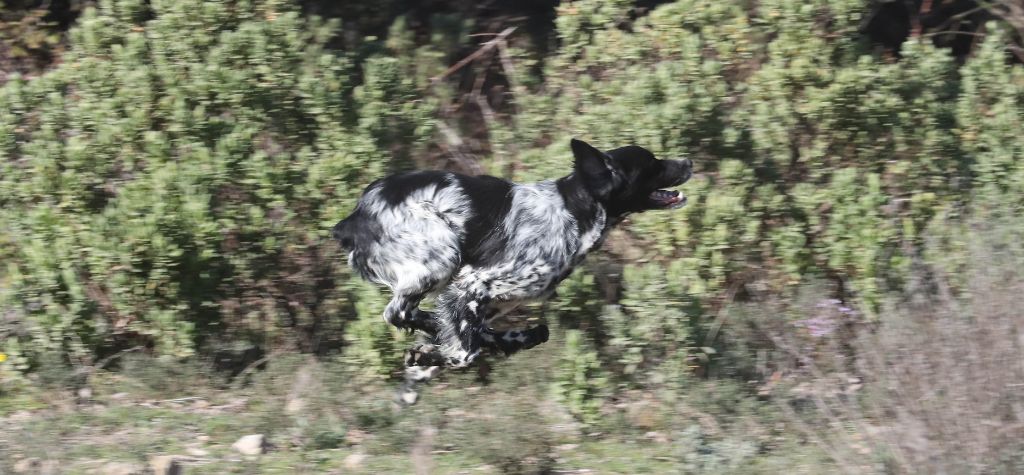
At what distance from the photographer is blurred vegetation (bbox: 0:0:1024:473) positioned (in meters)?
7.07

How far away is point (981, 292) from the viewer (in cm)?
570

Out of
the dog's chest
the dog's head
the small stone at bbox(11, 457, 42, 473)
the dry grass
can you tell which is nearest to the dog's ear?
the dog's head

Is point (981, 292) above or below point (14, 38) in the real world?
below

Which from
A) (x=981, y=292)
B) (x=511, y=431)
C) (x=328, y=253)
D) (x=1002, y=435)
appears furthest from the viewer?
(x=328, y=253)

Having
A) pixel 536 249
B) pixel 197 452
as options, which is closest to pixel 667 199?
pixel 536 249

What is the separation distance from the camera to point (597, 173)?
630cm

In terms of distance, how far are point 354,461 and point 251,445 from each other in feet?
1.80

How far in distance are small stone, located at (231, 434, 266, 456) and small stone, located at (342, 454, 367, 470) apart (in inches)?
17.8

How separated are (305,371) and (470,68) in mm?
3991

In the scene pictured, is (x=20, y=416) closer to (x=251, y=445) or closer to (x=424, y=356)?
(x=251, y=445)

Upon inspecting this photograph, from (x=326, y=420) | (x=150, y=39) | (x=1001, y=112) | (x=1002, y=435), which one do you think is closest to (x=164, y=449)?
(x=326, y=420)

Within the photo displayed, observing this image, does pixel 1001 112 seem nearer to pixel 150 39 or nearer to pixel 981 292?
pixel 981 292

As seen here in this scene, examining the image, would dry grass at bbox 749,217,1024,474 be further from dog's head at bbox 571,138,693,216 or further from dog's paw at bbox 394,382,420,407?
dog's paw at bbox 394,382,420,407

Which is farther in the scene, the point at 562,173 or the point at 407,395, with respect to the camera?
the point at 562,173
